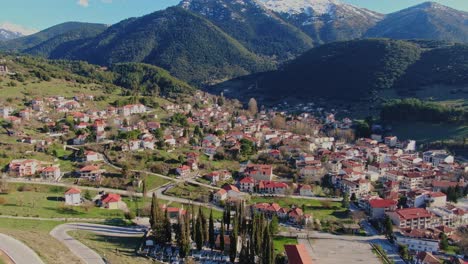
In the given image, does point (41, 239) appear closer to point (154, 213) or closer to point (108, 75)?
point (154, 213)

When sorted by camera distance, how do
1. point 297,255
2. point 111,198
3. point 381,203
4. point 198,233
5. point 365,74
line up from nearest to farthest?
1. point 297,255
2. point 198,233
3. point 111,198
4. point 381,203
5. point 365,74

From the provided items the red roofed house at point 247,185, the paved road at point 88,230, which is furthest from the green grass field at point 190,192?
the paved road at point 88,230

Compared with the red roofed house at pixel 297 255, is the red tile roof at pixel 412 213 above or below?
above

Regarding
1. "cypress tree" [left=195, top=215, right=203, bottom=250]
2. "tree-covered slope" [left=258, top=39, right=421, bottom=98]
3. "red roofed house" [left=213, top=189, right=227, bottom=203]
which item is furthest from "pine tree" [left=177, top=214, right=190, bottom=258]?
"tree-covered slope" [left=258, top=39, right=421, bottom=98]

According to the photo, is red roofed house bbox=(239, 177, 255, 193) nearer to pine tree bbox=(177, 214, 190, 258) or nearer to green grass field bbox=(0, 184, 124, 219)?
green grass field bbox=(0, 184, 124, 219)

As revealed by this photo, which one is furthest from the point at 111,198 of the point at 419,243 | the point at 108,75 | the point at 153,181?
the point at 108,75

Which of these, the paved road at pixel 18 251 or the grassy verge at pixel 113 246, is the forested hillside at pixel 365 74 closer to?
the grassy verge at pixel 113 246
